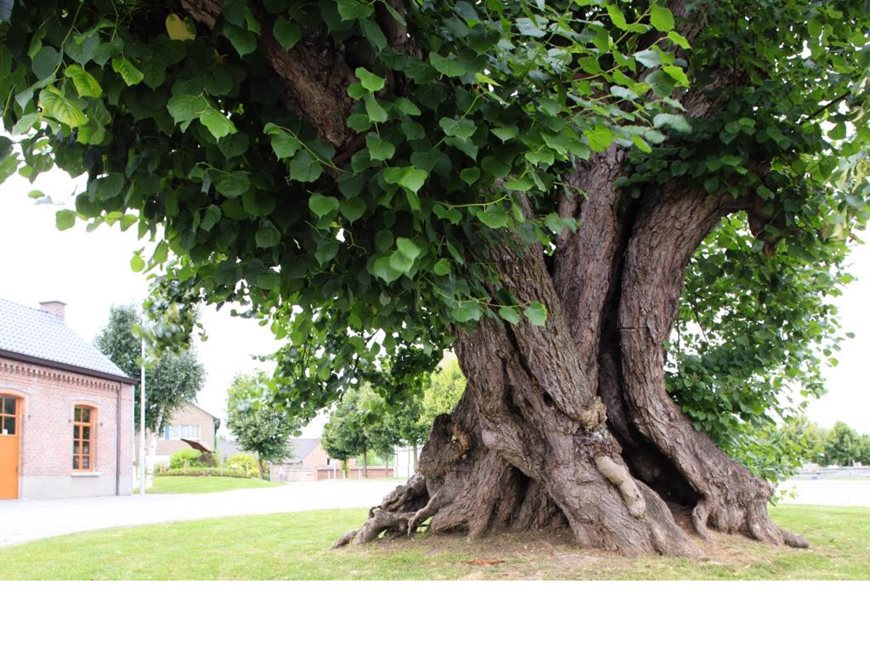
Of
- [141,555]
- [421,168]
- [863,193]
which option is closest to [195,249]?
[421,168]

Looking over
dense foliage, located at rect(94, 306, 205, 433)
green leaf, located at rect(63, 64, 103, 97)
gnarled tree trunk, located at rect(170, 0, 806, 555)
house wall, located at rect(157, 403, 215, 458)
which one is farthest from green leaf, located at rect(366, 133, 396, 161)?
house wall, located at rect(157, 403, 215, 458)

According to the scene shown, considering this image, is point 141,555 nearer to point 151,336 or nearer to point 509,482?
point 151,336

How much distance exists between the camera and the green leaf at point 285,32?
7.32ft

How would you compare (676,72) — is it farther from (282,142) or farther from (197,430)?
(197,430)

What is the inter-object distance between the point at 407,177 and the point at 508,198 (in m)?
0.78

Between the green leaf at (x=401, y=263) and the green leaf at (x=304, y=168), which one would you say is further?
the green leaf at (x=304, y=168)

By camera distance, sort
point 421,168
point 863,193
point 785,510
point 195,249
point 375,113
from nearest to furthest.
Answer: point 375,113
point 421,168
point 195,249
point 863,193
point 785,510

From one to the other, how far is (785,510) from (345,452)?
3346 cm

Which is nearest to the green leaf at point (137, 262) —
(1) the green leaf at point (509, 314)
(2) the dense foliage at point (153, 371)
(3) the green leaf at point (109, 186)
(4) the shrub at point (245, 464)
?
(3) the green leaf at point (109, 186)

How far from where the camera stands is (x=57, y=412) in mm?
20281

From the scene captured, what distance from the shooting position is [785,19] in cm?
455

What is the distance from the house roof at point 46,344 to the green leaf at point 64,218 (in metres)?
18.3

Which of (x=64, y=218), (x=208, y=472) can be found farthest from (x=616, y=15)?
(x=208, y=472)

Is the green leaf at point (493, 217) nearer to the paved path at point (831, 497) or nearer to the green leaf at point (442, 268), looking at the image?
the green leaf at point (442, 268)
